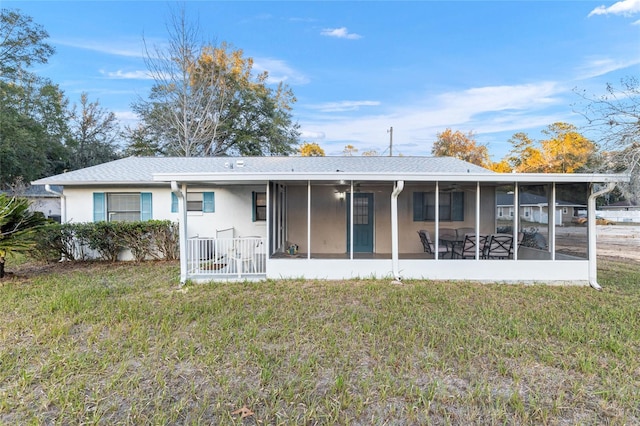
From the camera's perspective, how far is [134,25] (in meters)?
15.3

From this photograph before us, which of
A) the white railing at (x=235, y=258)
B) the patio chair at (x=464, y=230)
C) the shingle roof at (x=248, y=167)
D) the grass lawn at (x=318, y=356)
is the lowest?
the grass lawn at (x=318, y=356)

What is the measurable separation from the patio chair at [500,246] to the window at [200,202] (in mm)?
8083

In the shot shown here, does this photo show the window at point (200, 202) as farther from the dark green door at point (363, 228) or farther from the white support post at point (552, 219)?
the white support post at point (552, 219)

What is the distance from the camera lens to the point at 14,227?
6633 millimetres

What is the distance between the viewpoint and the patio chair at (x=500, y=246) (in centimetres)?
761

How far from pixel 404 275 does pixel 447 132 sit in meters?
29.4

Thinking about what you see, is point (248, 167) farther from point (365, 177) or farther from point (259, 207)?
point (365, 177)

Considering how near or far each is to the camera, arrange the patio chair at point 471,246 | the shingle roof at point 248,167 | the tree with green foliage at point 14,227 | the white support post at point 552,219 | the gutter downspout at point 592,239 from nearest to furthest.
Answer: the tree with green foliage at point 14,227 → the gutter downspout at point 592,239 → the white support post at point 552,219 → the patio chair at point 471,246 → the shingle roof at point 248,167

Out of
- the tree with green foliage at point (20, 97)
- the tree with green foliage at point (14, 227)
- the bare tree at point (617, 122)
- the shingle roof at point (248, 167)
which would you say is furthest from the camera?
the tree with green foliage at point (20, 97)

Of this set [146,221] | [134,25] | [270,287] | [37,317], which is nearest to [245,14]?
[134,25]

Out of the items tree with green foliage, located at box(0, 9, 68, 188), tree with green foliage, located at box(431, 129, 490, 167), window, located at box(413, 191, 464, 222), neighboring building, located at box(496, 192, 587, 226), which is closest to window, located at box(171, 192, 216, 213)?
window, located at box(413, 191, 464, 222)

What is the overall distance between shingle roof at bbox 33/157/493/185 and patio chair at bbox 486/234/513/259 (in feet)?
9.58

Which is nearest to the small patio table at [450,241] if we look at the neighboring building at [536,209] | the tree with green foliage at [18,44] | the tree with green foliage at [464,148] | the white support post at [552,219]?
the neighboring building at [536,209]

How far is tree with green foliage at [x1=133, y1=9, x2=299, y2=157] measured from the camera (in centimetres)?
1789
